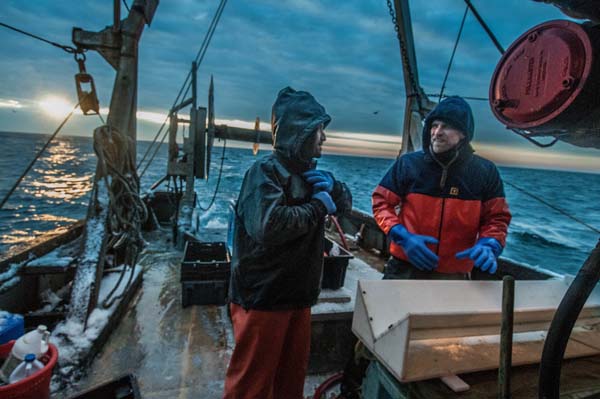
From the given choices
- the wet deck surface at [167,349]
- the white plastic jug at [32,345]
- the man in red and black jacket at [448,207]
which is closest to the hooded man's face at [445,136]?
the man in red and black jacket at [448,207]

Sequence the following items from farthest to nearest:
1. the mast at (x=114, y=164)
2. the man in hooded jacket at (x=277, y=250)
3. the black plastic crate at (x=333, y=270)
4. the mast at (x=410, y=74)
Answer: the mast at (x=410, y=74) < the black plastic crate at (x=333, y=270) < the mast at (x=114, y=164) < the man in hooded jacket at (x=277, y=250)

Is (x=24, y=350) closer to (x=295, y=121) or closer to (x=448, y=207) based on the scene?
(x=295, y=121)

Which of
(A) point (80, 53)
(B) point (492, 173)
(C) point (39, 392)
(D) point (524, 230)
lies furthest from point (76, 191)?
(D) point (524, 230)

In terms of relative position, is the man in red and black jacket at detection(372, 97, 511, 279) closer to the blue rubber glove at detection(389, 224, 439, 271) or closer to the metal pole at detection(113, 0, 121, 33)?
the blue rubber glove at detection(389, 224, 439, 271)

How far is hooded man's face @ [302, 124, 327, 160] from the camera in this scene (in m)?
1.79

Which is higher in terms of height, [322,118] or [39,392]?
[322,118]

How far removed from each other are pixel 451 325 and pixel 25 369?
234cm

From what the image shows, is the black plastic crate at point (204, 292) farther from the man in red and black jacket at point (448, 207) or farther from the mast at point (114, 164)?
the man in red and black jacket at point (448, 207)

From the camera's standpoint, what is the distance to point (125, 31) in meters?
3.64

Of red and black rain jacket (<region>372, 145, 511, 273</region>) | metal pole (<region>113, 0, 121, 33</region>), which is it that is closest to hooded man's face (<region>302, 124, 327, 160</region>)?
red and black rain jacket (<region>372, 145, 511, 273</region>)

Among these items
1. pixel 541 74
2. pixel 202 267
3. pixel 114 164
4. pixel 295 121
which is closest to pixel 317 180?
pixel 295 121

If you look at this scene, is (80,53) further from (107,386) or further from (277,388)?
(277,388)

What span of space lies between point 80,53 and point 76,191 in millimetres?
23604

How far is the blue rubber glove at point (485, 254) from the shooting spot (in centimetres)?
189
